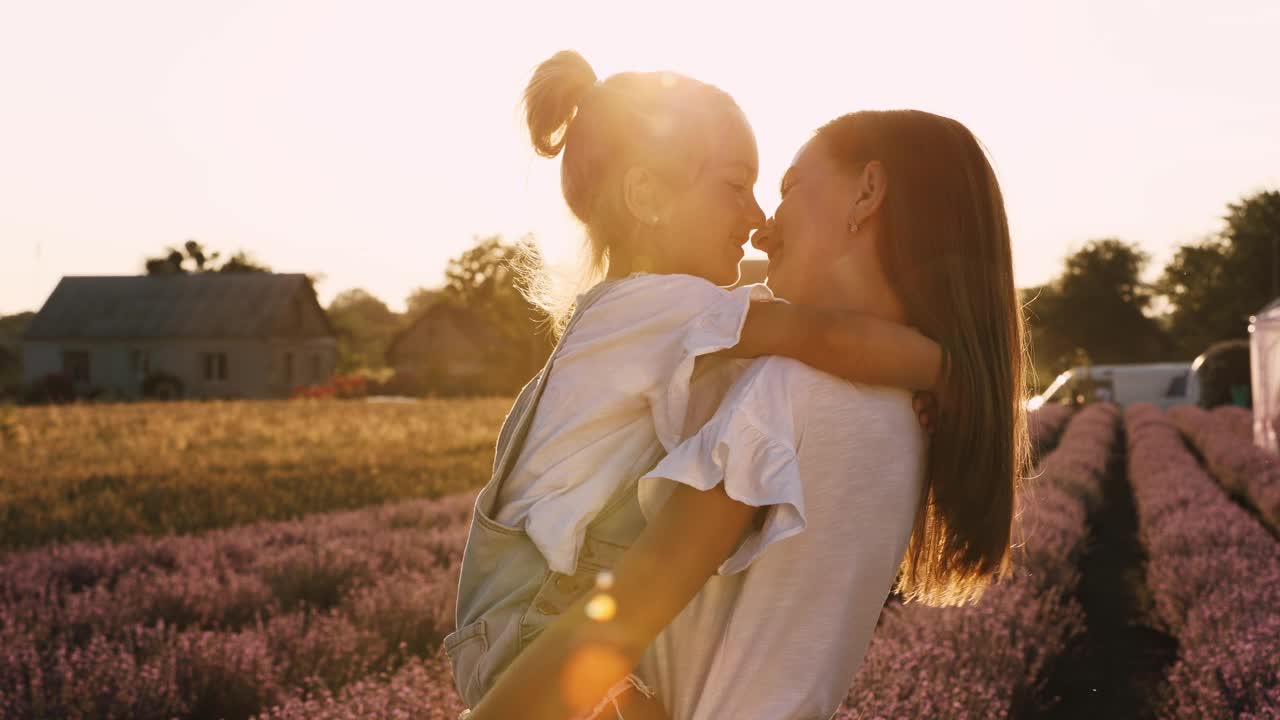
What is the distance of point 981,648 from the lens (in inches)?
196

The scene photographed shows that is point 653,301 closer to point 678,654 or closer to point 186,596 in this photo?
point 678,654

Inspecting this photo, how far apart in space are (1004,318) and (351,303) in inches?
6868

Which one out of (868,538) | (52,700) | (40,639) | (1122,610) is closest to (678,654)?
(868,538)

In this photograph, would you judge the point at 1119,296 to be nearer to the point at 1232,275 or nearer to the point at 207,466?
the point at 1232,275

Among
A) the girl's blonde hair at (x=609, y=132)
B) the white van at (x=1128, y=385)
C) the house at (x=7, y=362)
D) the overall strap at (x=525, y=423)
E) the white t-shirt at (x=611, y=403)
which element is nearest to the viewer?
the white t-shirt at (x=611, y=403)

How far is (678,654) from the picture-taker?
4.46 ft

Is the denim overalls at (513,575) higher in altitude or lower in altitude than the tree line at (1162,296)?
lower

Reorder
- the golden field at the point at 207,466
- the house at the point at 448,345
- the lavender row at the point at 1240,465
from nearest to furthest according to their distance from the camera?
the golden field at the point at 207,466, the lavender row at the point at 1240,465, the house at the point at 448,345

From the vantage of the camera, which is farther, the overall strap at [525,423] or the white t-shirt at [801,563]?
the overall strap at [525,423]

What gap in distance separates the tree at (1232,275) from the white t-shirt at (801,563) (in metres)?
57.7

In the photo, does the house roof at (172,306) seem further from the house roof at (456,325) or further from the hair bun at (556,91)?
the hair bun at (556,91)

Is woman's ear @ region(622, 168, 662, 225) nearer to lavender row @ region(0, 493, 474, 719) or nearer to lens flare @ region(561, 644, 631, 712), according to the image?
lens flare @ region(561, 644, 631, 712)

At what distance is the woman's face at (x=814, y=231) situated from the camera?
148cm

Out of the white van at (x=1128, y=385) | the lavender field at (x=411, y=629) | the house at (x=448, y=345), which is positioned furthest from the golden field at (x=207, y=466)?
the house at (x=448, y=345)
